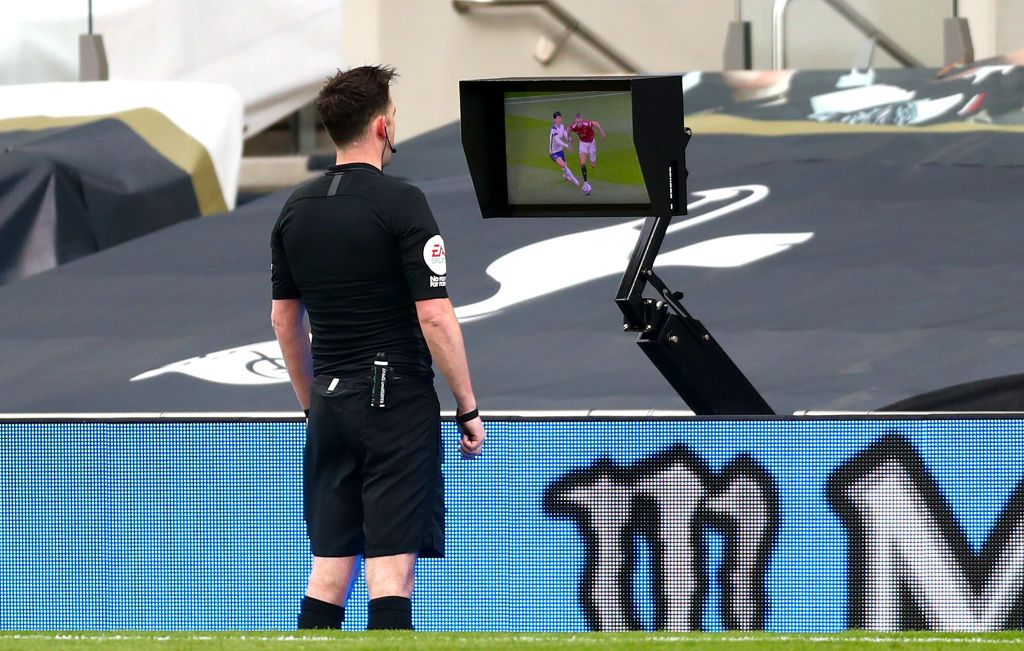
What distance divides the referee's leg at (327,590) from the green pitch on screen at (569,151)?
116cm

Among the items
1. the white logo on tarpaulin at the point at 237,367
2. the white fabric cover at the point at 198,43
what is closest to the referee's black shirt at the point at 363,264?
the white logo on tarpaulin at the point at 237,367

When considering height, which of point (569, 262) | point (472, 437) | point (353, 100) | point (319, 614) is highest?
point (353, 100)

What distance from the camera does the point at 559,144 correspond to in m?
4.38

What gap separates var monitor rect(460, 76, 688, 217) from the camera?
4305mm

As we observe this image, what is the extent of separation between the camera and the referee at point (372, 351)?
3.57 metres

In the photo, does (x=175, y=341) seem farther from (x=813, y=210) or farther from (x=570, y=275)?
(x=813, y=210)

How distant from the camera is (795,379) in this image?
5.84 m

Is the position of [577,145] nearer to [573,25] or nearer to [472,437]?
[472,437]

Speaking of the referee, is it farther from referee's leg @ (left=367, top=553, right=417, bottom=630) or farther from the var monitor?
the var monitor

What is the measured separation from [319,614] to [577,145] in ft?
4.52

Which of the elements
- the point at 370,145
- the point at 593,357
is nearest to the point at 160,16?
the point at 593,357

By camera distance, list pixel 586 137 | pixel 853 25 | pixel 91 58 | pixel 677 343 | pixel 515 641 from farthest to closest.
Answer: pixel 91 58, pixel 853 25, pixel 677 343, pixel 586 137, pixel 515 641

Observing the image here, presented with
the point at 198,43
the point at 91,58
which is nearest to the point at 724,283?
the point at 91,58

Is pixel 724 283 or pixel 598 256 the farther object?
pixel 598 256
